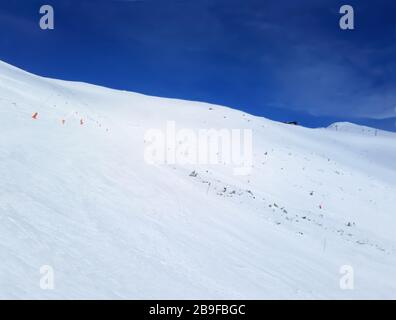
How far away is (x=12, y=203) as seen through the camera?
22.6 feet

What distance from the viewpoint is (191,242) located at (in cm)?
832

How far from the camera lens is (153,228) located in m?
8.35

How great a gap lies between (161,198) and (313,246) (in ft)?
15.7

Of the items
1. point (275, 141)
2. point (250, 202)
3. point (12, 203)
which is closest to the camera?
point (12, 203)

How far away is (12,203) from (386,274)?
10.0 meters

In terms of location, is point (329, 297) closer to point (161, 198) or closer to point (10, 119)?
point (161, 198)

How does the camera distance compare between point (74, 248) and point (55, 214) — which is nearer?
point (74, 248)

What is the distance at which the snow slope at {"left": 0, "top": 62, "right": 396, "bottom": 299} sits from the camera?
5.96 metres

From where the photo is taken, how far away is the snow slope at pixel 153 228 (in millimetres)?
5965

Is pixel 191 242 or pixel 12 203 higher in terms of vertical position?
pixel 12 203
